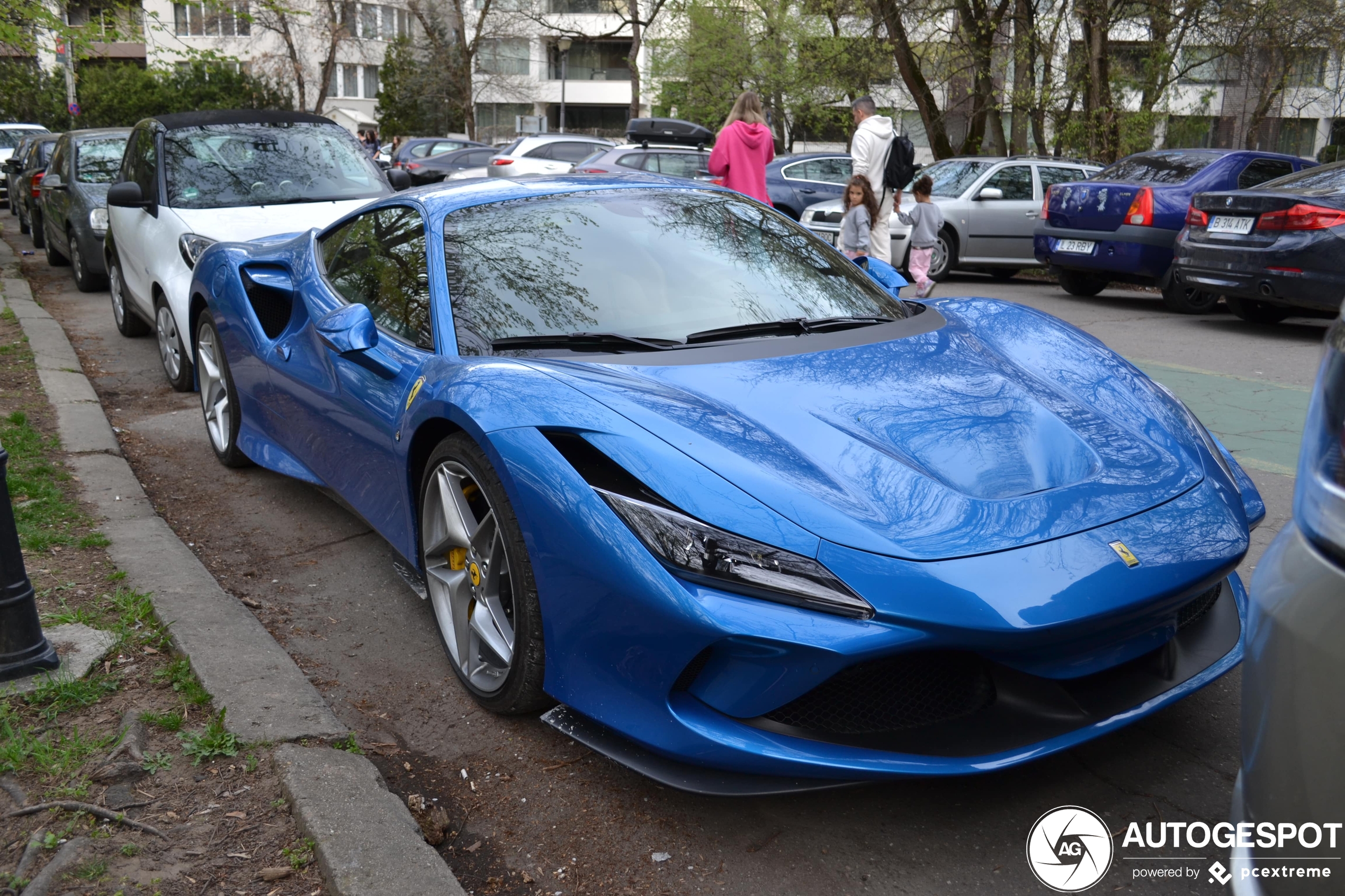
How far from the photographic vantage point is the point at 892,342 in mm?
3252

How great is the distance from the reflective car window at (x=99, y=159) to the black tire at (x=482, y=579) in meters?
9.92

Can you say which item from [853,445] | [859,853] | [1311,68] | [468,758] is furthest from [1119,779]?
[1311,68]

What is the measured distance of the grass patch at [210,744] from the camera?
2.61 m

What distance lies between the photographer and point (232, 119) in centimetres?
795

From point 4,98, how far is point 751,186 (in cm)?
3666

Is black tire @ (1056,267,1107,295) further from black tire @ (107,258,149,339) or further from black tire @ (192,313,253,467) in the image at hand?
black tire @ (192,313,253,467)

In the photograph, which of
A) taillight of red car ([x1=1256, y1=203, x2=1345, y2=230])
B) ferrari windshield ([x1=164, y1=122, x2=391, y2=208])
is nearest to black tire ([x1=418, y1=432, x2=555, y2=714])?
ferrari windshield ([x1=164, y1=122, x2=391, y2=208])

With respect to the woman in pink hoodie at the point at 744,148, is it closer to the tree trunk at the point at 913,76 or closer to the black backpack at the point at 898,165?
the black backpack at the point at 898,165

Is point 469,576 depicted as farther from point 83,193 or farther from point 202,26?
point 202,26

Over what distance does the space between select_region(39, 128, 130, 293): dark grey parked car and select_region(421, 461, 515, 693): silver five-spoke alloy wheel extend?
28.4 ft

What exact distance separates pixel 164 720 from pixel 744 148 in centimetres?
723

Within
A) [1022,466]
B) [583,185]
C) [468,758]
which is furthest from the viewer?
[583,185]

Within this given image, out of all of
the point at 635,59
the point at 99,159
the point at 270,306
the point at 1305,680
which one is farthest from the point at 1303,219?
the point at 635,59

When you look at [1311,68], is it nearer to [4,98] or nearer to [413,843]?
[413,843]
